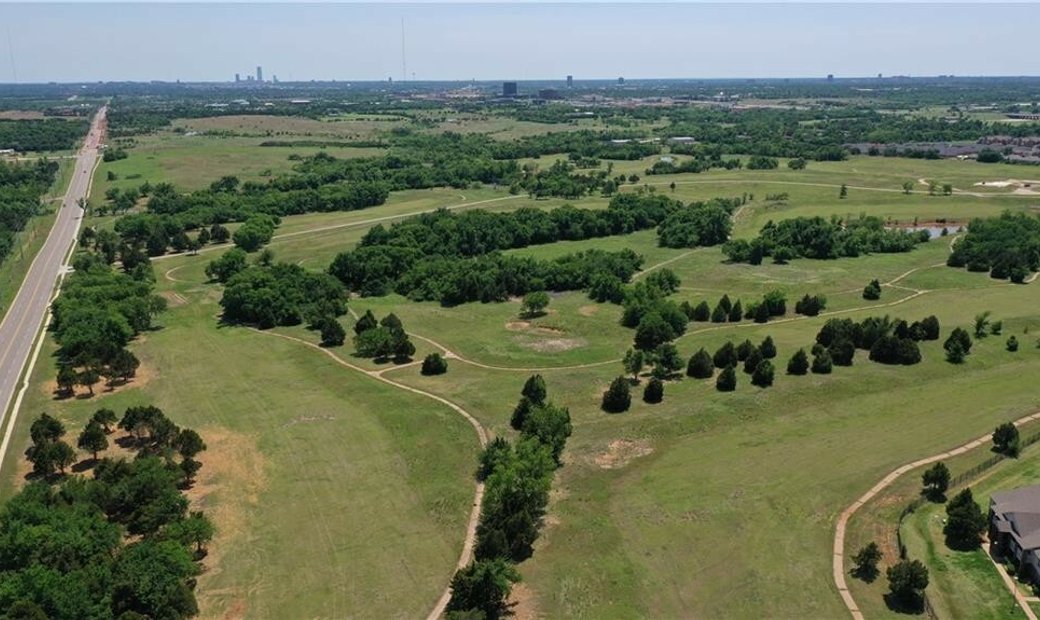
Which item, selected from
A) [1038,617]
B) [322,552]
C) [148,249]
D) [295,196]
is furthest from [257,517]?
[295,196]

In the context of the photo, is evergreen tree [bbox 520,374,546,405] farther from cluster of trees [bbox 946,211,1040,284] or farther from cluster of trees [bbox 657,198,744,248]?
cluster of trees [bbox 946,211,1040,284]

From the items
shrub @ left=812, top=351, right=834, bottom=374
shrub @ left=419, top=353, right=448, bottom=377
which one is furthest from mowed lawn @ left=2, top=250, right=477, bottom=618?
shrub @ left=812, top=351, right=834, bottom=374

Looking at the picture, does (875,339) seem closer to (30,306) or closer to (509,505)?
(509,505)

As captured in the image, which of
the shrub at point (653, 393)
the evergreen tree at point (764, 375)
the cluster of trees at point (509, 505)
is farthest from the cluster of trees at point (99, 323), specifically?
the evergreen tree at point (764, 375)

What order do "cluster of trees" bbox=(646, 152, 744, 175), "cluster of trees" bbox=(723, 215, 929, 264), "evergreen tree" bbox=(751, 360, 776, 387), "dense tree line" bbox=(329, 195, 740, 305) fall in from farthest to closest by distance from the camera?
1. "cluster of trees" bbox=(646, 152, 744, 175)
2. "cluster of trees" bbox=(723, 215, 929, 264)
3. "dense tree line" bbox=(329, 195, 740, 305)
4. "evergreen tree" bbox=(751, 360, 776, 387)

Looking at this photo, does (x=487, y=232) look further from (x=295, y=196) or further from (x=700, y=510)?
(x=700, y=510)

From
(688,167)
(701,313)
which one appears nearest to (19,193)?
(701,313)
